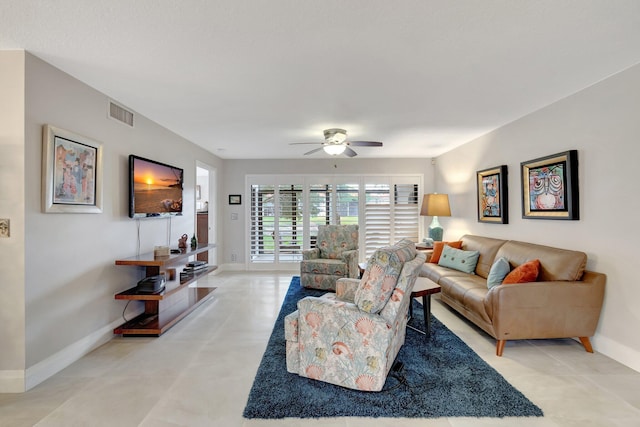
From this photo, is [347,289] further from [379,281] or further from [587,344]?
[587,344]

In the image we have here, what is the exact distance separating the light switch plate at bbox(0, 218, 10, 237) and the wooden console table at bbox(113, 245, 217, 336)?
0.91m

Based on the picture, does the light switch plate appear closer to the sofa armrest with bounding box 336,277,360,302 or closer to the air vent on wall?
the air vent on wall

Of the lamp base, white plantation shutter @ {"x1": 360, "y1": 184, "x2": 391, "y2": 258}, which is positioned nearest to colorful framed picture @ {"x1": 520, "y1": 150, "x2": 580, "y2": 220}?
the lamp base

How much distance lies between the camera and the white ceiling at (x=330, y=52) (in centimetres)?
170

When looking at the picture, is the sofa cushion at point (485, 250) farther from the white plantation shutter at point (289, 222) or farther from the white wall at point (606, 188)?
the white plantation shutter at point (289, 222)

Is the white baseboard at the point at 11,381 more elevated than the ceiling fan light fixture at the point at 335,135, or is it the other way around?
the ceiling fan light fixture at the point at 335,135

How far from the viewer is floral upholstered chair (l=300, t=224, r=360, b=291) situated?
4746 mm

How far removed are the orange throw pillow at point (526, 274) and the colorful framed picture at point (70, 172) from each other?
409cm

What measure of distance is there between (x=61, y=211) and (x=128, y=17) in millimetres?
1668

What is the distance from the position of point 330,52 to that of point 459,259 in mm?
3304

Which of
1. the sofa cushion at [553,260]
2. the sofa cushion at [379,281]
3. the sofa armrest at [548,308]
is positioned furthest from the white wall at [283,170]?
the sofa cushion at [379,281]

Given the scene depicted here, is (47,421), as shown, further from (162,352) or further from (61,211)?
(61,211)

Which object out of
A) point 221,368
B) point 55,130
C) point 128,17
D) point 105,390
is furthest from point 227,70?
point 105,390

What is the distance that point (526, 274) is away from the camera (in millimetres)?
2824
